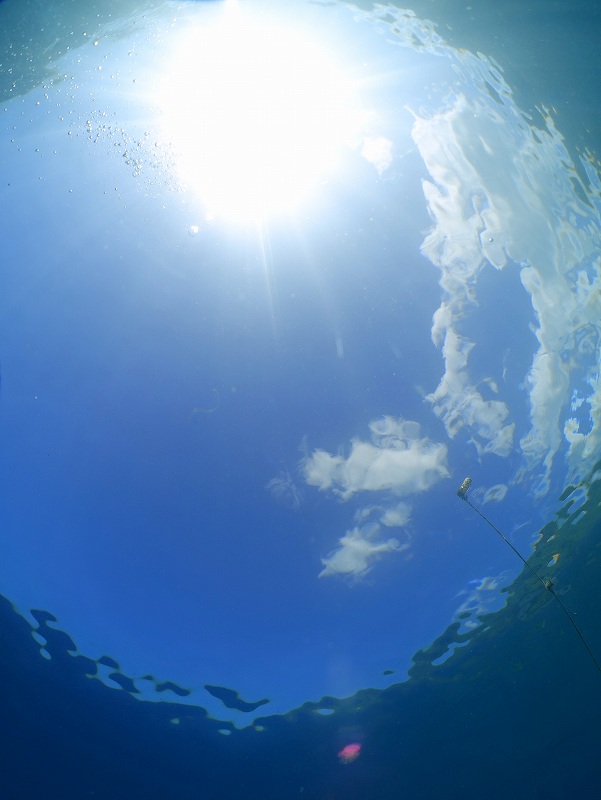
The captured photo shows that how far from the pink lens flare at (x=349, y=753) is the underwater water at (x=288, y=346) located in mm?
3455

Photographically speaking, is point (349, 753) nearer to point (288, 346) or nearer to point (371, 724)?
point (371, 724)

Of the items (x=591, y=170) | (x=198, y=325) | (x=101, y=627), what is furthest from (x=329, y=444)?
(x=101, y=627)

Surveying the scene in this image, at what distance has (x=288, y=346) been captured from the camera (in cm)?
887

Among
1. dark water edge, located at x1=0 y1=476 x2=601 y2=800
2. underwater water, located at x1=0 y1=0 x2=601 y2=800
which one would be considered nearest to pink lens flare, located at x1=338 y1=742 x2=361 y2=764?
dark water edge, located at x1=0 y1=476 x2=601 y2=800

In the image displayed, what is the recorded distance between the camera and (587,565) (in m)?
14.8

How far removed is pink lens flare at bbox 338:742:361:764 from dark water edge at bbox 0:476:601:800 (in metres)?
0.39

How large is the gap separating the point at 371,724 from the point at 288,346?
16.0 meters

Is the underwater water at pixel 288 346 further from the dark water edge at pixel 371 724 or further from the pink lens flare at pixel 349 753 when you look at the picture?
the pink lens flare at pixel 349 753

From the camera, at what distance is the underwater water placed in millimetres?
7051

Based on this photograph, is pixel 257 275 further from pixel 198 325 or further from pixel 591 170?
pixel 591 170

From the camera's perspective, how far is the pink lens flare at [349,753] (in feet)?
55.9

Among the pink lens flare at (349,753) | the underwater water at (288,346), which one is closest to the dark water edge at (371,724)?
the underwater water at (288,346)

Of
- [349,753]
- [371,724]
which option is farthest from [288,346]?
[349,753]

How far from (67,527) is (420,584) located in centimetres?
989
